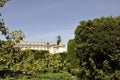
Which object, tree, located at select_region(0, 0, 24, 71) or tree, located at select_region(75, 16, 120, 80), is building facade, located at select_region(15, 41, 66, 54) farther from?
tree, located at select_region(75, 16, 120, 80)

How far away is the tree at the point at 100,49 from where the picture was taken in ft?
36.7

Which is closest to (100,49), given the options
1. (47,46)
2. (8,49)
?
(8,49)

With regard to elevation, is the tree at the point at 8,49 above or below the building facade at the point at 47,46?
below

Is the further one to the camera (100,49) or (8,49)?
(8,49)

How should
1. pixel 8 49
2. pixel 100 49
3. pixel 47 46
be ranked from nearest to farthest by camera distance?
pixel 100 49 → pixel 8 49 → pixel 47 46

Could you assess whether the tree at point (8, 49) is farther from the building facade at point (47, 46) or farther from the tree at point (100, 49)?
the building facade at point (47, 46)

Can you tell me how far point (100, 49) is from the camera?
37.2ft

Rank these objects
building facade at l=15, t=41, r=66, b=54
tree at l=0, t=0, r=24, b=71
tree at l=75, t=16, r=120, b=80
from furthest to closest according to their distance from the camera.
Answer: building facade at l=15, t=41, r=66, b=54, tree at l=0, t=0, r=24, b=71, tree at l=75, t=16, r=120, b=80

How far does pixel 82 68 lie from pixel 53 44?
101 metres

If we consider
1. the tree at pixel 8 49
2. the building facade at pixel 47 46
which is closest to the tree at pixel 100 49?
the tree at pixel 8 49

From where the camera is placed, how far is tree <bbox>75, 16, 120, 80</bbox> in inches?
440

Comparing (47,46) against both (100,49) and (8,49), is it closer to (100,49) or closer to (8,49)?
(8,49)

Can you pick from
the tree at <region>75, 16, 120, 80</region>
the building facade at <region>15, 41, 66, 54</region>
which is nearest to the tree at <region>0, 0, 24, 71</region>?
the tree at <region>75, 16, 120, 80</region>

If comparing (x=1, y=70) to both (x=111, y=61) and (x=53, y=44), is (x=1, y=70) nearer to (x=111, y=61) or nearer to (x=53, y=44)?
(x=111, y=61)
